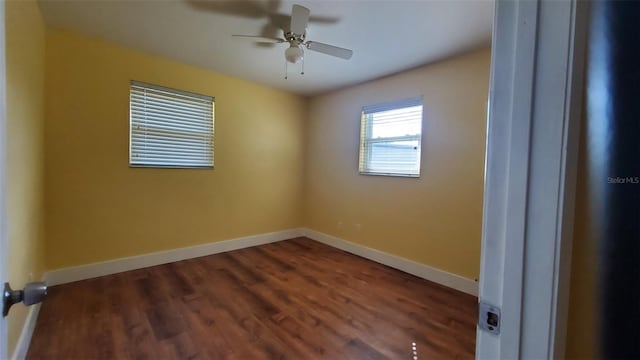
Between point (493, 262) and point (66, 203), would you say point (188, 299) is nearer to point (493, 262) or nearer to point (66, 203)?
point (66, 203)

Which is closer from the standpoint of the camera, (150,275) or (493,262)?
(493,262)

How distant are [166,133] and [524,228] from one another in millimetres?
3513

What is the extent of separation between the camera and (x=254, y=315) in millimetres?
2176

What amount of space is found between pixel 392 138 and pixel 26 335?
357 centimetres

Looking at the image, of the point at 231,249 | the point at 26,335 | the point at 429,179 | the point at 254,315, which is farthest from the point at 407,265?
the point at 26,335

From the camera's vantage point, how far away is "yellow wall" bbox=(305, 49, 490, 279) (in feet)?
8.73

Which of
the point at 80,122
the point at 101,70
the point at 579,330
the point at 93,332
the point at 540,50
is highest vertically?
the point at 101,70

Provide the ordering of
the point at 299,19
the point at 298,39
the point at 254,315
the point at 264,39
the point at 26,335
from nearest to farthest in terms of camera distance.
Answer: the point at 26,335 < the point at 299,19 < the point at 254,315 < the point at 298,39 < the point at 264,39

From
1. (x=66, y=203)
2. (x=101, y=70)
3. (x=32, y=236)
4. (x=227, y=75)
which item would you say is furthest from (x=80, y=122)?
(x=227, y=75)

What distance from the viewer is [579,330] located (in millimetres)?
507

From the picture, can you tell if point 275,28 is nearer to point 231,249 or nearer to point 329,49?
point 329,49

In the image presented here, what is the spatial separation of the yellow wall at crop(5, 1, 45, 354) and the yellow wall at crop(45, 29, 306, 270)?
26 cm

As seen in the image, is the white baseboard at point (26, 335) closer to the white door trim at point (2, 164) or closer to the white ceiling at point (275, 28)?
the white door trim at point (2, 164)

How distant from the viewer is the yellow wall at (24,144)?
4.56 feet
